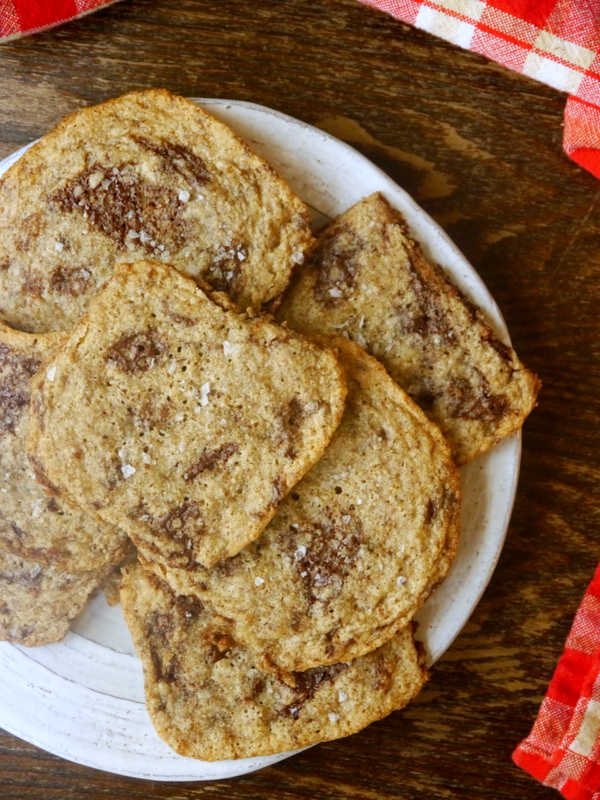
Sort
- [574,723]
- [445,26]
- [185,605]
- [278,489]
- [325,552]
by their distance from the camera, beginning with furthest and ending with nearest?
[574,723] < [445,26] < [185,605] < [325,552] < [278,489]

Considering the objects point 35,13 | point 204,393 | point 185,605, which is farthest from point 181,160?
point 185,605

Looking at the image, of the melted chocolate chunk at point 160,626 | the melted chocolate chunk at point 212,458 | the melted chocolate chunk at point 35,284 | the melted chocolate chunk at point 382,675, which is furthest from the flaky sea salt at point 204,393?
the melted chocolate chunk at point 382,675

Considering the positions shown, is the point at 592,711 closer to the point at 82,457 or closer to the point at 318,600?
the point at 318,600

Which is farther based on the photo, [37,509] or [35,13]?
[35,13]

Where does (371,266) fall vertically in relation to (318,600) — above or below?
above

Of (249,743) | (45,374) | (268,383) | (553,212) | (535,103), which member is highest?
(535,103)

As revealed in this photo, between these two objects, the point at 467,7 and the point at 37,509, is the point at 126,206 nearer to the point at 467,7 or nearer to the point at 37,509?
the point at 37,509

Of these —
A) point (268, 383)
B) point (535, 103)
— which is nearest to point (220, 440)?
point (268, 383)

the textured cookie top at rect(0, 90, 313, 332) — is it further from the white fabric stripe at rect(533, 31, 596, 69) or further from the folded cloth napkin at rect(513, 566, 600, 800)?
the folded cloth napkin at rect(513, 566, 600, 800)
